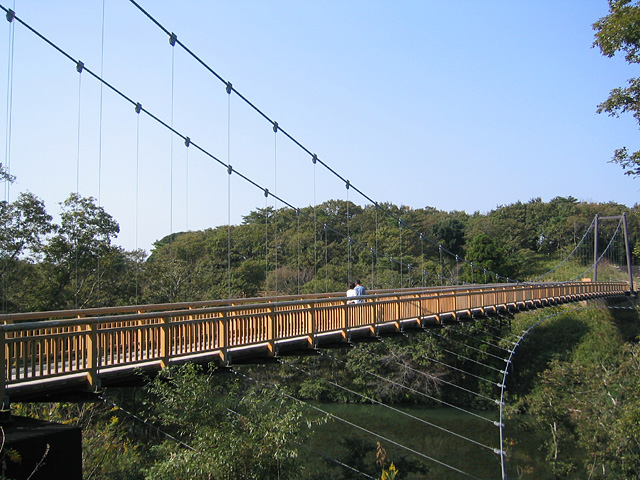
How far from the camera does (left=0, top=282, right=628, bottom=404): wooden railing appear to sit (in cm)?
680

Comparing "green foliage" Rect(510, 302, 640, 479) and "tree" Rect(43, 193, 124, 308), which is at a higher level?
"tree" Rect(43, 193, 124, 308)

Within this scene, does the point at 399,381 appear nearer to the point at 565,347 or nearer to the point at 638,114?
the point at 565,347

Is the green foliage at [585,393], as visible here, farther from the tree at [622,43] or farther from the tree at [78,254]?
the tree at [78,254]

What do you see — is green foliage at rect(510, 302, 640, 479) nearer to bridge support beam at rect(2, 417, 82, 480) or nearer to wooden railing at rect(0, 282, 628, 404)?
wooden railing at rect(0, 282, 628, 404)

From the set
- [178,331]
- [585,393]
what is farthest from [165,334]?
[585,393]

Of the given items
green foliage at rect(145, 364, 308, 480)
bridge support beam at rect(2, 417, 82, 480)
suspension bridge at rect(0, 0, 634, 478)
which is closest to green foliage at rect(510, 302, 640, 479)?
suspension bridge at rect(0, 0, 634, 478)

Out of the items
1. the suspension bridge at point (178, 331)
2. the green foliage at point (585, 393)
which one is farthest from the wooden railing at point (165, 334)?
the green foliage at point (585, 393)

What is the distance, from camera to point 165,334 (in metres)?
8.41

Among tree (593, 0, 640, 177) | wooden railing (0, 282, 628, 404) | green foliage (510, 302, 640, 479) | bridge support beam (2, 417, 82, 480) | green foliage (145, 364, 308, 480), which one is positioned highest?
tree (593, 0, 640, 177)

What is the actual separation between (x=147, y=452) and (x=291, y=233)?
79.3ft

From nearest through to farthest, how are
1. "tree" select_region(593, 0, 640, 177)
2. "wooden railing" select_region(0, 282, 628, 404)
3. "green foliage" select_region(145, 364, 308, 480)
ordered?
"wooden railing" select_region(0, 282, 628, 404)
"green foliage" select_region(145, 364, 308, 480)
"tree" select_region(593, 0, 640, 177)

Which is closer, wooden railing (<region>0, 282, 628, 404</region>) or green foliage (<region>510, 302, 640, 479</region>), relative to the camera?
wooden railing (<region>0, 282, 628, 404</region>)

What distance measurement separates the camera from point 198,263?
30.8 m

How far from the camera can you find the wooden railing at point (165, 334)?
6.80 meters
